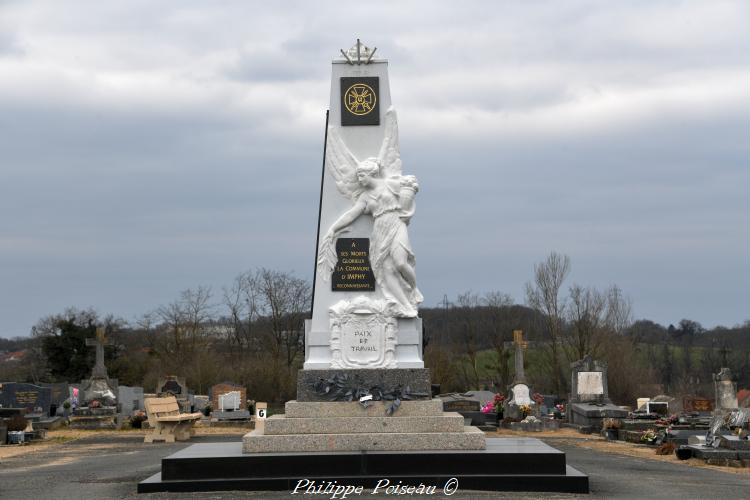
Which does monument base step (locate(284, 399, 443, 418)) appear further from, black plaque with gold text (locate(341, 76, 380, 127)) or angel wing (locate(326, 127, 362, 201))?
black plaque with gold text (locate(341, 76, 380, 127))

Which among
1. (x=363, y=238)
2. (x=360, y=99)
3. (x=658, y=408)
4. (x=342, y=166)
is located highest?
(x=360, y=99)

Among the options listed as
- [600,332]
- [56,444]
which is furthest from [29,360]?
[56,444]

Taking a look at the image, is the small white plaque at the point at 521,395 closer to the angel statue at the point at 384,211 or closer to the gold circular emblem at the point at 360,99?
the angel statue at the point at 384,211

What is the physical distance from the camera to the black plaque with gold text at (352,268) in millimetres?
13445

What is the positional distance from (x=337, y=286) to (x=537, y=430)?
13.0 m

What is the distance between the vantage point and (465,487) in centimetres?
1127

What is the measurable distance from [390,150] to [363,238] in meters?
1.27

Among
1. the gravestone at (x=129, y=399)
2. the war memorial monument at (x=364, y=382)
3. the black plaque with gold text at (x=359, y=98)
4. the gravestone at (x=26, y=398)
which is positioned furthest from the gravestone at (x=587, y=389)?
the gravestone at (x=26, y=398)

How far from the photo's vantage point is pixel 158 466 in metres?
14.9

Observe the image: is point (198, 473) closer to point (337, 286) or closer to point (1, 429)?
point (337, 286)

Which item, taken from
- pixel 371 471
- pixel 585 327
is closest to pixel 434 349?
pixel 585 327

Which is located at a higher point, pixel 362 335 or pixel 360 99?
pixel 360 99

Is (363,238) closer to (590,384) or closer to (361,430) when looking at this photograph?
(361,430)

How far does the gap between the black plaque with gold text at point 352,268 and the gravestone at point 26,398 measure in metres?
16.8
